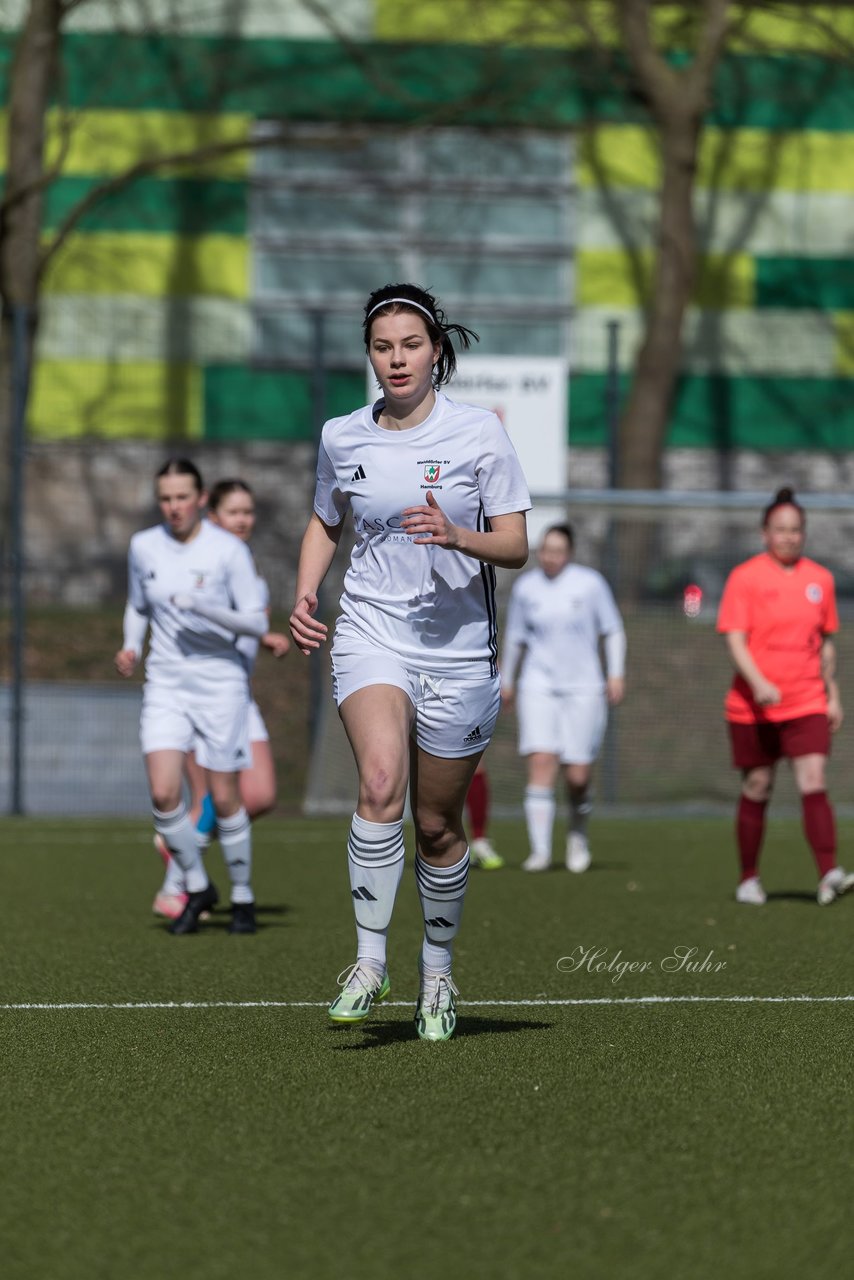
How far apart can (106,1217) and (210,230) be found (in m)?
22.1

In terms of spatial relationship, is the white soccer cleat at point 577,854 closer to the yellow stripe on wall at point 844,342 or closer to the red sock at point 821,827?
the red sock at point 821,827

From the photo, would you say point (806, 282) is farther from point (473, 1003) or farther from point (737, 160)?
point (473, 1003)

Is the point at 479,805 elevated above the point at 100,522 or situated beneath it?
situated beneath

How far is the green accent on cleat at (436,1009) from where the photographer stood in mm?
6238

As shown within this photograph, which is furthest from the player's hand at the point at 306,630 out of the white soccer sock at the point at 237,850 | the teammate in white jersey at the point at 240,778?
the teammate in white jersey at the point at 240,778

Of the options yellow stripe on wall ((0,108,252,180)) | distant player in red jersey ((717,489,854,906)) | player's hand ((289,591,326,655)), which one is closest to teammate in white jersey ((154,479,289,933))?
distant player in red jersey ((717,489,854,906))

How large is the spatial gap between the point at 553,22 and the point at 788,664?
16.1 metres

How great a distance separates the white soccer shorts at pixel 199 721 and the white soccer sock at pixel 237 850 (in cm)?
25

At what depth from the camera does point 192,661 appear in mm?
9312

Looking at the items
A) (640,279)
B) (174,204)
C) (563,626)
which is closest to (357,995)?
(563,626)

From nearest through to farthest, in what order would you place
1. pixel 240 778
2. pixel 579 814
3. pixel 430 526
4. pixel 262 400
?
pixel 430 526, pixel 240 778, pixel 579 814, pixel 262 400

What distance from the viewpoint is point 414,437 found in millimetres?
6090

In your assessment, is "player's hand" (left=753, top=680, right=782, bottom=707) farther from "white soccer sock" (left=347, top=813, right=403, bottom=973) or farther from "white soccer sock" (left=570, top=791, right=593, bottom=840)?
"white soccer sock" (left=347, top=813, right=403, bottom=973)

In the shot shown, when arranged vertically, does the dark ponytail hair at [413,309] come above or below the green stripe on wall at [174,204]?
below
